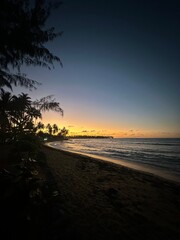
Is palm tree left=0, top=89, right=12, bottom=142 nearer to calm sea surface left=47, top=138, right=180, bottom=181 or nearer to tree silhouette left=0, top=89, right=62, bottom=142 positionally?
tree silhouette left=0, top=89, right=62, bottom=142

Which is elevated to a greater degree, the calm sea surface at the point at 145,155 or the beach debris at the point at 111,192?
the beach debris at the point at 111,192

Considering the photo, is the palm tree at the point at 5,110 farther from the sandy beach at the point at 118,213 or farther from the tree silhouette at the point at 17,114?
the sandy beach at the point at 118,213

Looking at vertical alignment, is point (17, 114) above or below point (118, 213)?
above

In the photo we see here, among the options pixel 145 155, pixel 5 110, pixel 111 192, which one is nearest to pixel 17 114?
pixel 5 110

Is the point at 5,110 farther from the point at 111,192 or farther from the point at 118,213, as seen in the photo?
the point at 118,213

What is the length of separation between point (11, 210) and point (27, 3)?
4297 millimetres

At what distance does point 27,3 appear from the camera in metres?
3.19

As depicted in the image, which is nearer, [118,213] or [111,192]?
[118,213]

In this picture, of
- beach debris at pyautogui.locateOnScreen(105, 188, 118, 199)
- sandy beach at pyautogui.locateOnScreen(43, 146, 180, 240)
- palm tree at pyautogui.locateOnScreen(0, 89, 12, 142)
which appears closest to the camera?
sandy beach at pyautogui.locateOnScreen(43, 146, 180, 240)

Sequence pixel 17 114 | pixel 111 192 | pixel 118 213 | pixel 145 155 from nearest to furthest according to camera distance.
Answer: pixel 118 213 → pixel 111 192 → pixel 17 114 → pixel 145 155

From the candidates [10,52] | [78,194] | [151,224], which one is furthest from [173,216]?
[10,52]

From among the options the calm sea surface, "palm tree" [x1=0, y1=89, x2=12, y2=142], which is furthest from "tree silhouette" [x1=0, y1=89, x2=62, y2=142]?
the calm sea surface

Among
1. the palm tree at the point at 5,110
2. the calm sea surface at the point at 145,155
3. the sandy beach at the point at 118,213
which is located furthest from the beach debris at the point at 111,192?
the palm tree at the point at 5,110

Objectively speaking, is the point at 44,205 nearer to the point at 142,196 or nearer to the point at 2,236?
the point at 2,236
